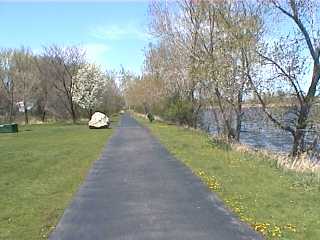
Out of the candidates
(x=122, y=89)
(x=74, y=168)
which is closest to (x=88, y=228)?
(x=74, y=168)

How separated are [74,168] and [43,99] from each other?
56.9 meters

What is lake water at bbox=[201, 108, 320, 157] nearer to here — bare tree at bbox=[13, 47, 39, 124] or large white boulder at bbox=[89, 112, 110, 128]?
large white boulder at bbox=[89, 112, 110, 128]

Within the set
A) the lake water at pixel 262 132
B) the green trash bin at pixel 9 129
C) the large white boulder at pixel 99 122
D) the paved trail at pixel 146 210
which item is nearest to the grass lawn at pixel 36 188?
the paved trail at pixel 146 210

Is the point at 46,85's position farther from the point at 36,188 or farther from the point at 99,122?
the point at 36,188

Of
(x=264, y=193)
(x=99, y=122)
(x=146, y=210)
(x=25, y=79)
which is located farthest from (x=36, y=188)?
(x=25, y=79)

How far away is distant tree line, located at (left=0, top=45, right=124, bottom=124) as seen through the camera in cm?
6469

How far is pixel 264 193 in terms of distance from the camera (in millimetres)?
10188

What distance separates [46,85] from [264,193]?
6273 centimetres

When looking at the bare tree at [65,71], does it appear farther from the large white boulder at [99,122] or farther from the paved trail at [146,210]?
the paved trail at [146,210]

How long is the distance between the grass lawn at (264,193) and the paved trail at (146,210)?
1.17ft

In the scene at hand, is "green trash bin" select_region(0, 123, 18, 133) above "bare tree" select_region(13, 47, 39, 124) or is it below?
below

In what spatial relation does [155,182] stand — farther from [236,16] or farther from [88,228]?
[236,16]

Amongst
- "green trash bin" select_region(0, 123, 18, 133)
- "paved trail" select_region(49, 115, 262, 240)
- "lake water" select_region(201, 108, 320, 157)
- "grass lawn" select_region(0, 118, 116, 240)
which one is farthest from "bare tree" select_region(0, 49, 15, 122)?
"paved trail" select_region(49, 115, 262, 240)

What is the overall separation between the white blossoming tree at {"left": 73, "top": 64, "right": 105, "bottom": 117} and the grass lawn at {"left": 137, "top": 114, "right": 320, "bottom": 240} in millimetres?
53750
